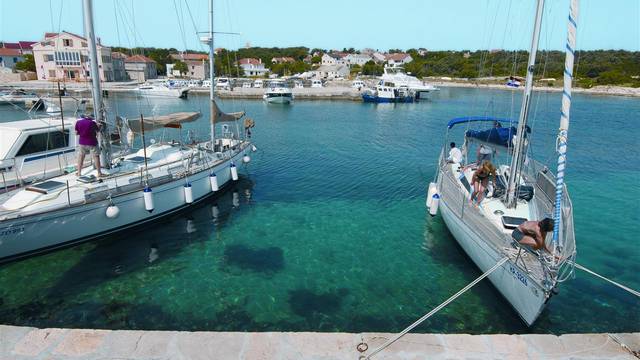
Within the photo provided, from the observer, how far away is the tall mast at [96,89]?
13.5 m

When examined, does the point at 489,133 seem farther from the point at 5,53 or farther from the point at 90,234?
the point at 5,53

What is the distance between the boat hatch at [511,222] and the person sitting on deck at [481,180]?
5.60 ft

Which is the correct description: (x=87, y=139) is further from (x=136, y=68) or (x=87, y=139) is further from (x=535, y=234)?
(x=136, y=68)

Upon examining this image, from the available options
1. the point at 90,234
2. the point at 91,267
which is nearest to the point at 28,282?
the point at 91,267

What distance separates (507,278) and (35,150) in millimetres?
17008

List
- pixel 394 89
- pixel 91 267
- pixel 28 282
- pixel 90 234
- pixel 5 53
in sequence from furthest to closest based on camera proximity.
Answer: pixel 5 53, pixel 394 89, pixel 90 234, pixel 91 267, pixel 28 282

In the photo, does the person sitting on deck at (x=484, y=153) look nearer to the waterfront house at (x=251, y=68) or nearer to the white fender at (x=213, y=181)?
the white fender at (x=213, y=181)

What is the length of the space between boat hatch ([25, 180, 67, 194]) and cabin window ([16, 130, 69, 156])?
259 cm

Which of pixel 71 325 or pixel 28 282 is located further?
pixel 28 282

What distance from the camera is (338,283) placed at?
11.5 m

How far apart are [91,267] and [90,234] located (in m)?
1.50

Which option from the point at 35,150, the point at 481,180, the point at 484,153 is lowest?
the point at 481,180

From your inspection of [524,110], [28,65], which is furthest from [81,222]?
[28,65]

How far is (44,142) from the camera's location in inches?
607
